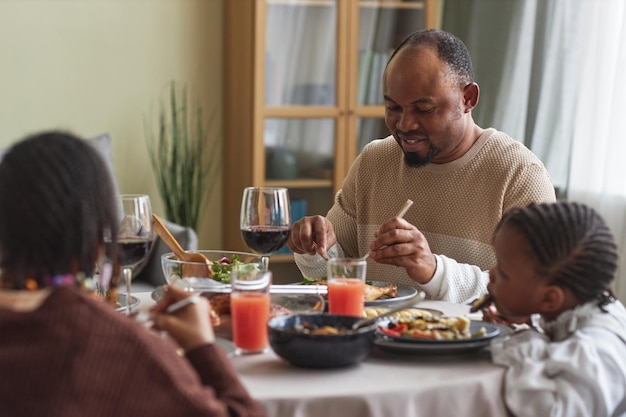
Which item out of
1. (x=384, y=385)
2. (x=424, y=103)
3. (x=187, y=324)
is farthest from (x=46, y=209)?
(x=424, y=103)

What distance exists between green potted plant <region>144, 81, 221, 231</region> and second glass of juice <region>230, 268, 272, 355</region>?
2814 mm

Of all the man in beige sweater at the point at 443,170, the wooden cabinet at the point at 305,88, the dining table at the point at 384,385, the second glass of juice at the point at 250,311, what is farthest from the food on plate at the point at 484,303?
the wooden cabinet at the point at 305,88

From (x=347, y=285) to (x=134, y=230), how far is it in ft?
1.38

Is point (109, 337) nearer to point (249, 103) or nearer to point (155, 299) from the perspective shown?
point (155, 299)

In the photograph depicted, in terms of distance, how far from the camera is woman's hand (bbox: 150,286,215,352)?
54.1 inches

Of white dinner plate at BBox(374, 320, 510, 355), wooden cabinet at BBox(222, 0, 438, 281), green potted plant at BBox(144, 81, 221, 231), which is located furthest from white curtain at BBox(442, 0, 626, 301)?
white dinner plate at BBox(374, 320, 510, 355)

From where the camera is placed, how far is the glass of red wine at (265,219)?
196 centimetres

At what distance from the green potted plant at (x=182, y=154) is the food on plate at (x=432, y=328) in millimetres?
2806

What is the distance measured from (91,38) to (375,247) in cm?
276

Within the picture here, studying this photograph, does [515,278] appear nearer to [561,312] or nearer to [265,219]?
[561,312]

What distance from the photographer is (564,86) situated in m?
3.86

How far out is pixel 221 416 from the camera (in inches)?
49.8

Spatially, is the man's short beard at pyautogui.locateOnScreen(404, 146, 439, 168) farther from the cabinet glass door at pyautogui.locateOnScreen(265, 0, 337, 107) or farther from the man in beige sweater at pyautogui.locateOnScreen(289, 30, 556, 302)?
the cabinet glass door at pyautogui.locateOnScreen(265, 0, 337, 107)

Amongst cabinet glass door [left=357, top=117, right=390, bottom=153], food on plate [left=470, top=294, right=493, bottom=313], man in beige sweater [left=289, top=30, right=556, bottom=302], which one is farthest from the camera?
cabinet glass door [left=357, top=117, right=390, bottom=153]
